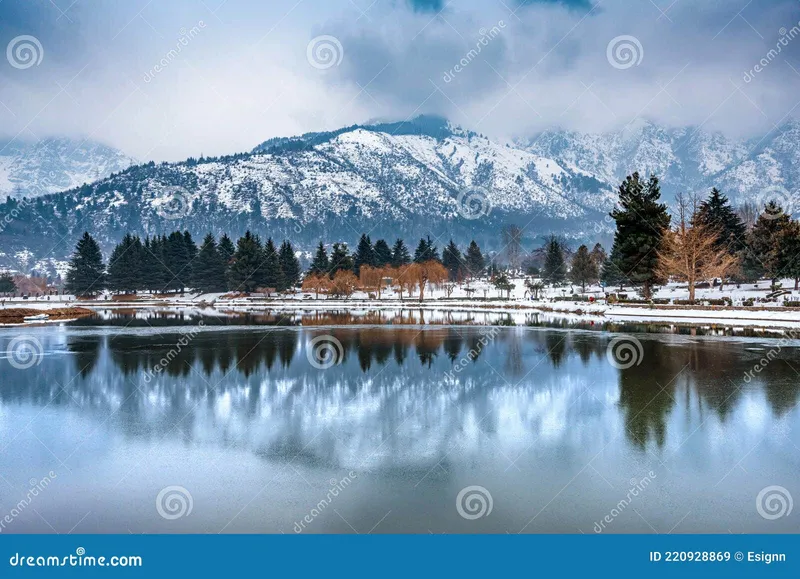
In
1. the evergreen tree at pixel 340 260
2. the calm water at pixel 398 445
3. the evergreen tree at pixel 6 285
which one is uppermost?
the evergreen tree at pixel 340 260

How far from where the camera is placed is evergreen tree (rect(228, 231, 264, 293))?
113 meters

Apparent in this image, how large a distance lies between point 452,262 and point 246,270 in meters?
56.1

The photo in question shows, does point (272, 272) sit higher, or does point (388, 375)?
point (272, 272)

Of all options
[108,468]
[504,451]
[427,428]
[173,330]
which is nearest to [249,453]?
[108,468]

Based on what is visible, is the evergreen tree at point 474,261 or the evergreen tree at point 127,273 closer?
the evergreen tree at point 127,273

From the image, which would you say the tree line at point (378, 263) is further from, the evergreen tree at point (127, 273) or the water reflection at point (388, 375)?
the water reflection at point (388, 375)

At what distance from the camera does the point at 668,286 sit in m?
90.2

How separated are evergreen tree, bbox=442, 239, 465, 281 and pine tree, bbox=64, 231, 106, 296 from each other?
78.5m

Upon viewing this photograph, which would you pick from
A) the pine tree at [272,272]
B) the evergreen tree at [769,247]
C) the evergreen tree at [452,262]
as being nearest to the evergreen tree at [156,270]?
the pine tree at [272,272]

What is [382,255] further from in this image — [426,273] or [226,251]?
[226,251]

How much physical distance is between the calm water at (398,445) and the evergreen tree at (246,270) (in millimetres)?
91501

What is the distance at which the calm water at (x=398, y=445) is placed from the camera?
8680 mm

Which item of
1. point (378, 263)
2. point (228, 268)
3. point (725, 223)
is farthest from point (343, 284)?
point (725, 223)

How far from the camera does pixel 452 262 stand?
149 m
